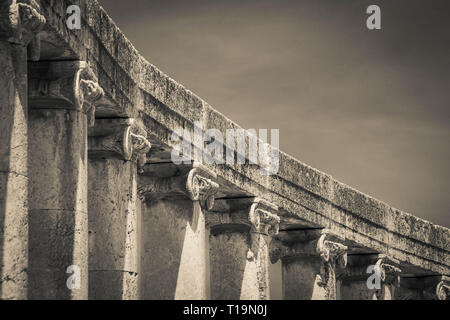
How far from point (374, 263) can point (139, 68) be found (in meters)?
15.6

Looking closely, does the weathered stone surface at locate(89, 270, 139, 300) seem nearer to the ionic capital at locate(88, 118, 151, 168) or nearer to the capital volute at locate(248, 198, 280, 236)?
the ionic capital at locate(88, 118, 151, 168)

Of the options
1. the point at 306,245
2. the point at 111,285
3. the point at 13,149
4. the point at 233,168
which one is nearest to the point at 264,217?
the point at 233,168

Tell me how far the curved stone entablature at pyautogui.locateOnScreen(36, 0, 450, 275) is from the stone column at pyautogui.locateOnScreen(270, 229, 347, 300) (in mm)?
457

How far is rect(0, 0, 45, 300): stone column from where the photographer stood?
1470 cm

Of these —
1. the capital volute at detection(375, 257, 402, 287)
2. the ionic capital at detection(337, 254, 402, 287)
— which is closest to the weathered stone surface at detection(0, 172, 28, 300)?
the ionic capital at detection(337, 254, 402, 287)

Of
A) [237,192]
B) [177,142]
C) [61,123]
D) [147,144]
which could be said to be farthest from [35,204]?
[237,192]

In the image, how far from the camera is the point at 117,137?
20859 millimetres

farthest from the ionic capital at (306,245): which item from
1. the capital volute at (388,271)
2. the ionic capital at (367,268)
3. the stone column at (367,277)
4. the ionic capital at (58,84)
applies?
the ionic capital at (58,84)

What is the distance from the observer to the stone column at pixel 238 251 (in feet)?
89.8

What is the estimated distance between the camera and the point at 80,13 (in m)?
18.0

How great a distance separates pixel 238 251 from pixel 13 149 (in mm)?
13327

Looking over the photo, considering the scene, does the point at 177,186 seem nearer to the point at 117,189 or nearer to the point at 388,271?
the point at 117,189

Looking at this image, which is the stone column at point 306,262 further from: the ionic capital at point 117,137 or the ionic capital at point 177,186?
the ionic capital at point 117,137

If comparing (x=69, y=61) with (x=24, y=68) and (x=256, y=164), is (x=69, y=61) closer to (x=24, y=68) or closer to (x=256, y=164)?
(x=24, y=68)
